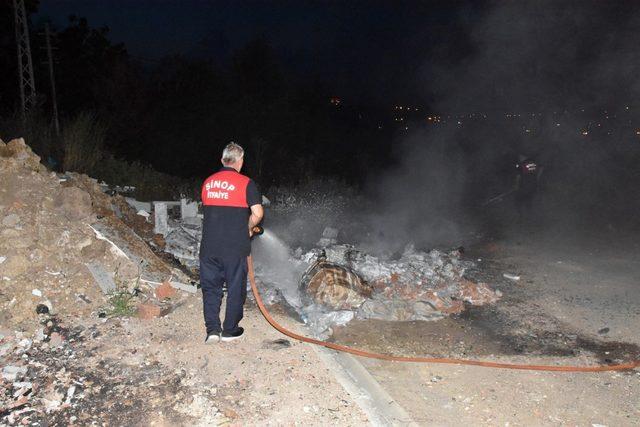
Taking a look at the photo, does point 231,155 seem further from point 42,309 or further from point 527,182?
point 527,182

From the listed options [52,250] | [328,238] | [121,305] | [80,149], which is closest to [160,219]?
[52,250]

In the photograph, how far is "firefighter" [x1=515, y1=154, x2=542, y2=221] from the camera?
11.6m

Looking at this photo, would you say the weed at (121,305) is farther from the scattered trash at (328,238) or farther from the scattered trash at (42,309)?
the scattered trash at (328,238)

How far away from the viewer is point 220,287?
3814 millimetres

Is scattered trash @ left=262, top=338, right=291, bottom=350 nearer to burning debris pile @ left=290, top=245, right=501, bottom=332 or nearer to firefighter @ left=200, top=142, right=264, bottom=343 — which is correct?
firefighter @ left=200, top=142, right=264, bottom=343

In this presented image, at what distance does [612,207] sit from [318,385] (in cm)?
1244

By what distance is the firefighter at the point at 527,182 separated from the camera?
1165 centimetres

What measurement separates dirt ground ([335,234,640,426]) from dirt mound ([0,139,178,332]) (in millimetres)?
2408

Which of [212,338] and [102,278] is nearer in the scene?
[212,338]

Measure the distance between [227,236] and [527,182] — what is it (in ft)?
34.0

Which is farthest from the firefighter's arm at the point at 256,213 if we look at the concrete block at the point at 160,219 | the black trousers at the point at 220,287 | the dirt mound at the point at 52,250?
the concrete block at the point at 160,219

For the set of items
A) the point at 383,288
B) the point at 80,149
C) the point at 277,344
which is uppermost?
the point at 80,149

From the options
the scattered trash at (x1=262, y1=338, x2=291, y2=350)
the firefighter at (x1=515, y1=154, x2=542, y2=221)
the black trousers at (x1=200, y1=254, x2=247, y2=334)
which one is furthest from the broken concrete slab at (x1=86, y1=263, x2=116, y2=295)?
the firefighter at (x1=515, y1=154, x2=542, y2=221)

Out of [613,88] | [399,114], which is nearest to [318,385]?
[613,88]
